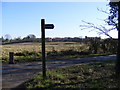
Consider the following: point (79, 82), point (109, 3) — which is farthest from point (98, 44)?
point (79, 82)

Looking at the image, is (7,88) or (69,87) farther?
(7,88)

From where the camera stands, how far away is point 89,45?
27.5 m

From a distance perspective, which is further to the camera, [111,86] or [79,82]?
[79,82]

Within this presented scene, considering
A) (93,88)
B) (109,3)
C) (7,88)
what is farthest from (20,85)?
(109,3)

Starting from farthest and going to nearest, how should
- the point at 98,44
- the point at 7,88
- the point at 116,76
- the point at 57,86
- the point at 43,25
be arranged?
the point at 98,44
the point at 43,25
the point at 116,76
the point at 7,88
the point at 57,86

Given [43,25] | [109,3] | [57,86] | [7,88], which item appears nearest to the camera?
[57,86]

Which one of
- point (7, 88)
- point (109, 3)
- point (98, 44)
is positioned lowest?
point (7, 88)

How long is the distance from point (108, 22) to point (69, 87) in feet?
12.3

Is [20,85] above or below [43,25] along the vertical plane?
below

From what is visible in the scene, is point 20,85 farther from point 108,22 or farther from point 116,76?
point 108,22

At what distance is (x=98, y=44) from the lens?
26.9 meters

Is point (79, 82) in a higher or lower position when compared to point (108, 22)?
lower

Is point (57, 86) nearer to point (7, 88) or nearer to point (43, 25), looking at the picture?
point (7, 88)

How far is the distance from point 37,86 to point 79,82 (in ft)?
5.36
